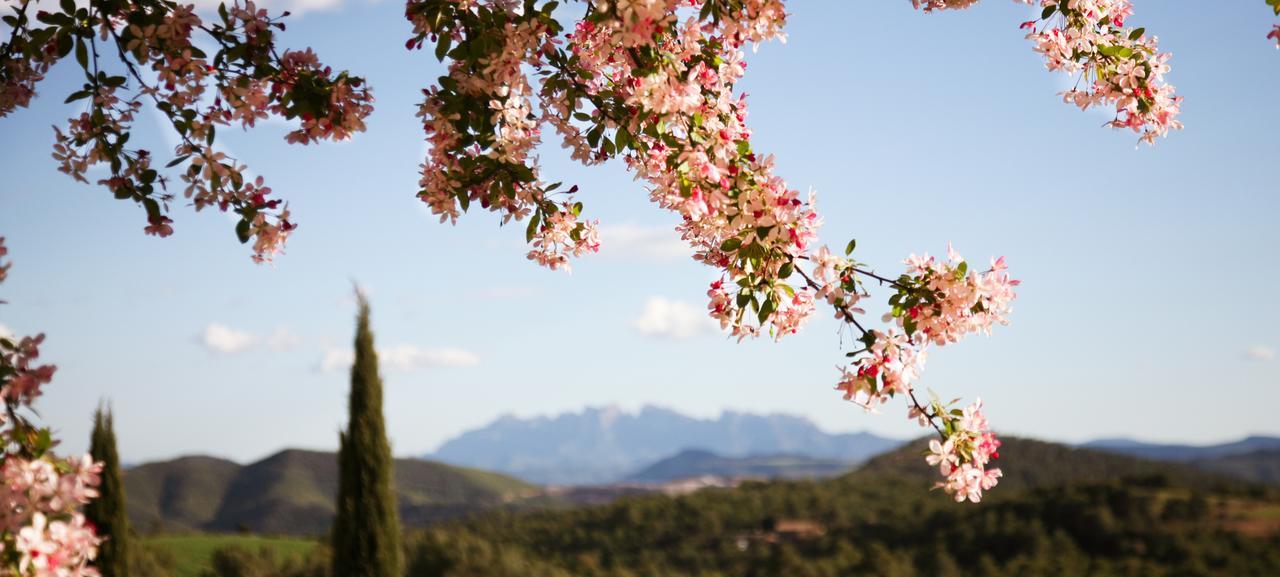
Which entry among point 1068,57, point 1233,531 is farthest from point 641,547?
point 1068,57

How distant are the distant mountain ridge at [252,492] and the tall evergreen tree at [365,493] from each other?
2919 cm

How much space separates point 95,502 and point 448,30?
11.3 meters

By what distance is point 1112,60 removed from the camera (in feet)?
15.0

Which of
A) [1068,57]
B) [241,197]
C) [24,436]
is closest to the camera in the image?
[24,436]

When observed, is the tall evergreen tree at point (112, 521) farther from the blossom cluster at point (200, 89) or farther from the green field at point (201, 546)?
the blossom cluster at point (200, 89)

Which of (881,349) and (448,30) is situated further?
(448,30)

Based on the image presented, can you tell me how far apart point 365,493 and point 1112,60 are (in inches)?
381

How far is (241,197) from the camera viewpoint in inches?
169

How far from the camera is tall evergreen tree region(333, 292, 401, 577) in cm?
1195

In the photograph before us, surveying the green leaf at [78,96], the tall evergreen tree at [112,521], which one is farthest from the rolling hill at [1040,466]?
the green leaf at [78,96]

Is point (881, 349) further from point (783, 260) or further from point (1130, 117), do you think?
point (1130, 117)

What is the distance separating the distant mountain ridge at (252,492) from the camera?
43406mm

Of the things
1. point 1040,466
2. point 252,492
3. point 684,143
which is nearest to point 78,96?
point 684,143

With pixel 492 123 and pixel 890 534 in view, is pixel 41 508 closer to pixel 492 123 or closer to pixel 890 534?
pixel 492 123
